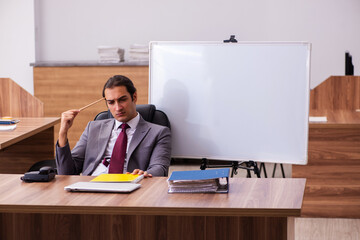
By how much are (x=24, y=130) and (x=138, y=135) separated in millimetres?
1058

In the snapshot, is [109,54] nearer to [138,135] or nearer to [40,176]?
[138,135]

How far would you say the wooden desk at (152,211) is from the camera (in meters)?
2.08

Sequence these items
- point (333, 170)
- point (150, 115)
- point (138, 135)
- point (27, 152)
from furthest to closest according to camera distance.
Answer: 1. point (27, 152)
2. point (333, 170)
3. point (150, 115)
4. point (138, 135)

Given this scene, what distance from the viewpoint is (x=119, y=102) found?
3.08 meters

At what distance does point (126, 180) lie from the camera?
7.97ft

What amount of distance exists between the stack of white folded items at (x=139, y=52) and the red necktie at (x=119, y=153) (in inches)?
123

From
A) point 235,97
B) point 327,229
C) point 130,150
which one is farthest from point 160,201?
point 327,229

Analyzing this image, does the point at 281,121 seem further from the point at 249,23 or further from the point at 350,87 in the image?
the point at 249,23

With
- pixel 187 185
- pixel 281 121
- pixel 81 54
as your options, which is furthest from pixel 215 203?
pixel 81 54

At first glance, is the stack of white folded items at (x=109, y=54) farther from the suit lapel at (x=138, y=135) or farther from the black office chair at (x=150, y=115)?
the suit lapel at (x=138, y=135)

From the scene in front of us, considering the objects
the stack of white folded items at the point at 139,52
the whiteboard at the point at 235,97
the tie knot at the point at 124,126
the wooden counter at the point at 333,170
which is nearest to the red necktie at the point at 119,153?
the tie knot at the point at 124,126

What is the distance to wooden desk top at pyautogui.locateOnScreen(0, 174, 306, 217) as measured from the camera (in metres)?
2.06

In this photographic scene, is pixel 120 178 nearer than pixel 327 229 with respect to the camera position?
Yes

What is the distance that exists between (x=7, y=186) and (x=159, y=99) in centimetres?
136
